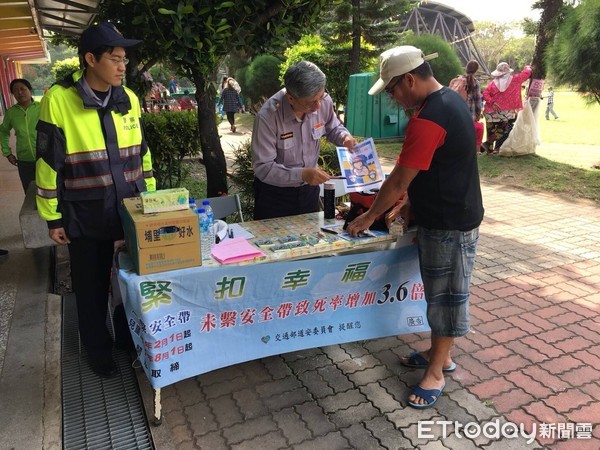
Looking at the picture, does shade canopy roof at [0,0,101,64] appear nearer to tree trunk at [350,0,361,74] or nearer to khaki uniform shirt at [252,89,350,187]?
khaki uniform shirt at [252,89,350,187]

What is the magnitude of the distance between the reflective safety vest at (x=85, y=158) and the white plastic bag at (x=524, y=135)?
814cm

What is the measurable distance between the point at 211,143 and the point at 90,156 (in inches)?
92.2

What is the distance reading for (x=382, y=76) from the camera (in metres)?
2.25

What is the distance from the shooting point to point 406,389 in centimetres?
267

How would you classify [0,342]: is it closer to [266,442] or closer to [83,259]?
[83,259]

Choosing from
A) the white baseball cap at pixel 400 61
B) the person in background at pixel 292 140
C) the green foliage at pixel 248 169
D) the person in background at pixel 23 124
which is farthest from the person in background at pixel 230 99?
the white baseball cap at pixel 400 61

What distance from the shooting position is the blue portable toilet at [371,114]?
1117cm

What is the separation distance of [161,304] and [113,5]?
12.4ft

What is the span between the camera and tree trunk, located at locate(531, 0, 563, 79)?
908 centimetres

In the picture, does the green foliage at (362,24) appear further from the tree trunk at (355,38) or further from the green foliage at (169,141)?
the green foliage at (169,141)

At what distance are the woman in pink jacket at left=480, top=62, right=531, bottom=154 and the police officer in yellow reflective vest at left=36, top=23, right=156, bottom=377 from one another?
8.13m

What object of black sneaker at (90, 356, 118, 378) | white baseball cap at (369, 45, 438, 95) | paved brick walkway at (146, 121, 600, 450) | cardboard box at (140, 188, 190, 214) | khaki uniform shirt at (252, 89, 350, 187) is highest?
white baseball cap at (369, 45, 438, 95)

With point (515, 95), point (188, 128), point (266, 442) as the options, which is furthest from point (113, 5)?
point (515, 95)

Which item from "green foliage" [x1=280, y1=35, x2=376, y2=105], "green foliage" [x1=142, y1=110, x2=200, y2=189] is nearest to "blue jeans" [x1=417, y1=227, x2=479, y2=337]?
"green foliage" [x1=142, y1=110, x2=200, y2=189]
